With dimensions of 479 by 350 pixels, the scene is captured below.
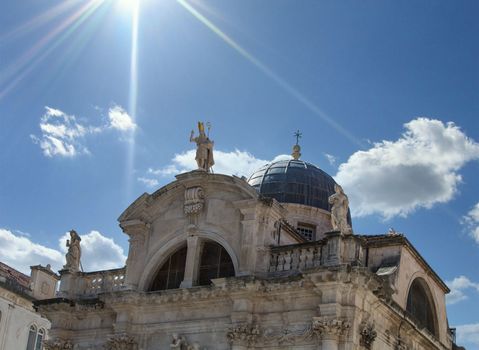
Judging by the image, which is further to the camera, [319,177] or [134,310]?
[319,177]

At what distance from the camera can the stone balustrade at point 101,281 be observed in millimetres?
24141

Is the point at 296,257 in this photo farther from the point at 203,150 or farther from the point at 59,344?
the point at 59,344

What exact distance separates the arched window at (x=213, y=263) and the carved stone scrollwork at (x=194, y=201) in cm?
115

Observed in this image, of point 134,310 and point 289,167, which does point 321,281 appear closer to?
point 134,310

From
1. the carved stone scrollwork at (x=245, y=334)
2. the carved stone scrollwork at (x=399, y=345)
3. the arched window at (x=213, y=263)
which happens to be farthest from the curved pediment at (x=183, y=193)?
the carved stone scrollwork at (x=399, y=345)

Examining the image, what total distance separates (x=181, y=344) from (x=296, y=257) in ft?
14.4

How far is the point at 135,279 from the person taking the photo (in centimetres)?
2334

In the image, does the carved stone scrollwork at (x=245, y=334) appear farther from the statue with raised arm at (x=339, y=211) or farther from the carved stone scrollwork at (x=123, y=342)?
the carved stone scrollwork at (x=123, y=342)

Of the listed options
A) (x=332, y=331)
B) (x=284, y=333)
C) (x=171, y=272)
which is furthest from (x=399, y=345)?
(x=171, y=272)

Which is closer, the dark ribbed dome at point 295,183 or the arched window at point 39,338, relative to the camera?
the dark ribbed dome at point 295,183

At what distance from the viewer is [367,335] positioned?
18.9 meters

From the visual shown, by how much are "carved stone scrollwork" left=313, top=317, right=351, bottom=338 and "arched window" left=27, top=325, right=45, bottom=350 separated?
21186 millimetres

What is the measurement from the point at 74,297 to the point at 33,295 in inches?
485

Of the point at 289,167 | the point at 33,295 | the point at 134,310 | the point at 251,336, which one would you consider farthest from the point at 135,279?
the point at 33,295
